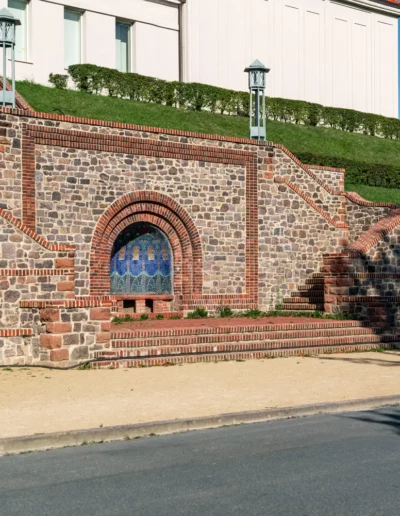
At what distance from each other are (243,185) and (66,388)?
12.1 m

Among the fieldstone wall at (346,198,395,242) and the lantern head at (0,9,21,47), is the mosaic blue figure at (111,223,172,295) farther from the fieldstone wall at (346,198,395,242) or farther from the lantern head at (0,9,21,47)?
the fieldstone wall at (346,198,395,242)

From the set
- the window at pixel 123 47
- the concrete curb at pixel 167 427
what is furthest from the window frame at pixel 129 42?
the concrete curb at pixel 167 427

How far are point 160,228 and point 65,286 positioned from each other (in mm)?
5868

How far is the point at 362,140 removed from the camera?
127ft

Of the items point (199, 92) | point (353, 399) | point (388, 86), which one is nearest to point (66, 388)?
point (353, 399)

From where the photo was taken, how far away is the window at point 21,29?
106 ft

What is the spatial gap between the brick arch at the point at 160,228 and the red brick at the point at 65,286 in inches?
147

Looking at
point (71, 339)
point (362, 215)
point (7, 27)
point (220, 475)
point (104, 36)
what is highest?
point (104, 36)

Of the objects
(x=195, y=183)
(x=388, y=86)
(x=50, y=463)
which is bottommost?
(x=50, y=463)

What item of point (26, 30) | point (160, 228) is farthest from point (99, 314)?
point (26, 30)

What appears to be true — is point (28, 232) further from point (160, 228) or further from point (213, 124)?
point (213, 124)

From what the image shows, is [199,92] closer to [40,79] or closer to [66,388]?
[40,79]

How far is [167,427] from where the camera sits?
1061cm

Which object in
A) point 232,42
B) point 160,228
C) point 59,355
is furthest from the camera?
point 232,42
